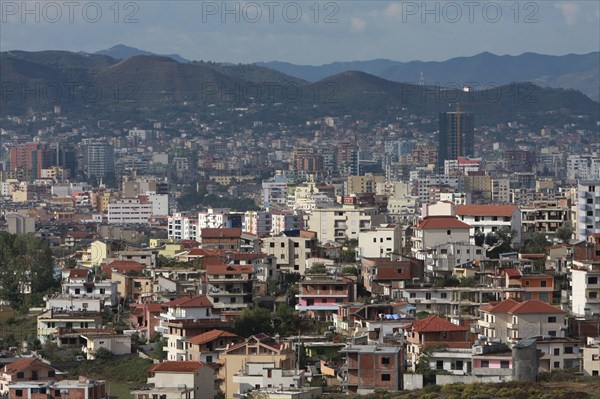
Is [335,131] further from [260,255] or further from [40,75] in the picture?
[260,255]

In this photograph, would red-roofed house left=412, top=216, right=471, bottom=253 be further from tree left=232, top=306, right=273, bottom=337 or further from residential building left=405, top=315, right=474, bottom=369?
residential building left=405, top=315, right=474, bottom=369

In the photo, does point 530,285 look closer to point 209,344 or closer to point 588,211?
point 209,344

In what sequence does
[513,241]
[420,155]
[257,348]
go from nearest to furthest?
[257,348] < [513,241] < [420,155]

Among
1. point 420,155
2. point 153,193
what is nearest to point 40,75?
point 420,155

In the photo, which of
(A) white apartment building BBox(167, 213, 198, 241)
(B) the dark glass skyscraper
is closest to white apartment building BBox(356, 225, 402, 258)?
(A) white apartment building BBox(167, 213, 198, 241)

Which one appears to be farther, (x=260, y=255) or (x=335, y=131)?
(x=335, y=131)

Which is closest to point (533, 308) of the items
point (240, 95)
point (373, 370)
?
point (373, 370)
